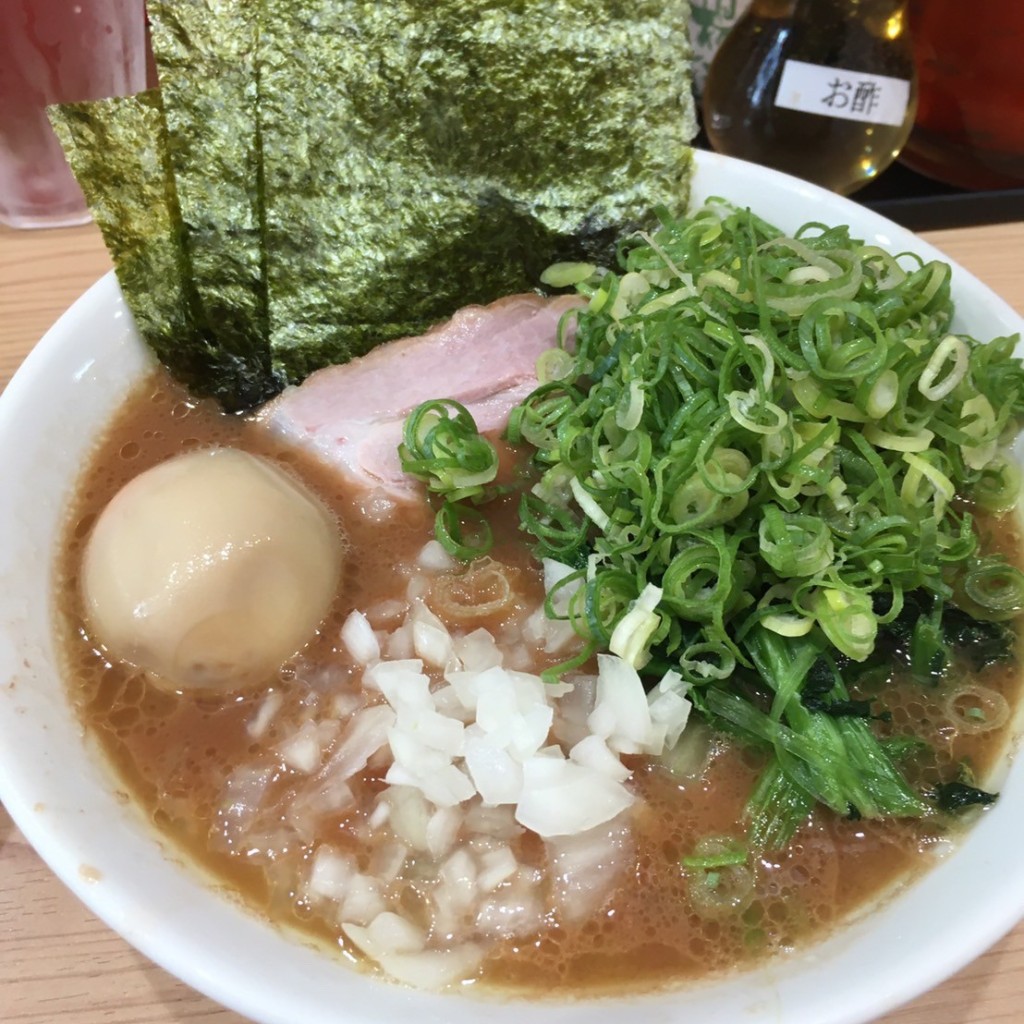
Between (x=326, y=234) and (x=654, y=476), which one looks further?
(x=326, y=234)

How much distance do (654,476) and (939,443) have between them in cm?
40

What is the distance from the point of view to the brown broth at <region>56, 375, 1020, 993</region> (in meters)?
0.89

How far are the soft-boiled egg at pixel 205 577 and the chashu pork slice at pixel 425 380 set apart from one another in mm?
200

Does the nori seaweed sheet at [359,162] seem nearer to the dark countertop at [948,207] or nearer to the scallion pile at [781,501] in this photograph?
the scallion pile at [781,501]

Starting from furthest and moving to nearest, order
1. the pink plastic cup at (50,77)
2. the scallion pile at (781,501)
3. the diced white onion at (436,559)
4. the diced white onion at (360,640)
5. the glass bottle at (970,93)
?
the glass bottle at (970,93) < the pink plastic cup at (50,77) < the diced white onion at (436,559) < the diced white onion at (360,640) < the scallion pile at (781,501)

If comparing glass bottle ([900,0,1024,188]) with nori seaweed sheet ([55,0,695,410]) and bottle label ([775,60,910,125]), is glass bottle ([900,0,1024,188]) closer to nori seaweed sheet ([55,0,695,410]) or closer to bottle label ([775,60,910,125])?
bottle label ([775,60,910,125])

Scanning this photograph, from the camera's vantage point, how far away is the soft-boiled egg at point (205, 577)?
1.06 m

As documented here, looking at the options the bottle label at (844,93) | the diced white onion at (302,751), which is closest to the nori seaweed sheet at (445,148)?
the bottle label at (844,93)

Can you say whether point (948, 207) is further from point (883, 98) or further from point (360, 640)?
point (360, 640)

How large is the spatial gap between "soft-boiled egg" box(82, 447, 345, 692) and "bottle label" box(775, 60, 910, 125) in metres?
1.32

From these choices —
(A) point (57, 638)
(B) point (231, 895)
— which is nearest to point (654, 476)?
(B) point (231, 895)

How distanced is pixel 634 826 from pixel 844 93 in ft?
4.79

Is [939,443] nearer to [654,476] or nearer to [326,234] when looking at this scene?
[654,476]

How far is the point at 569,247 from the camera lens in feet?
4.74
